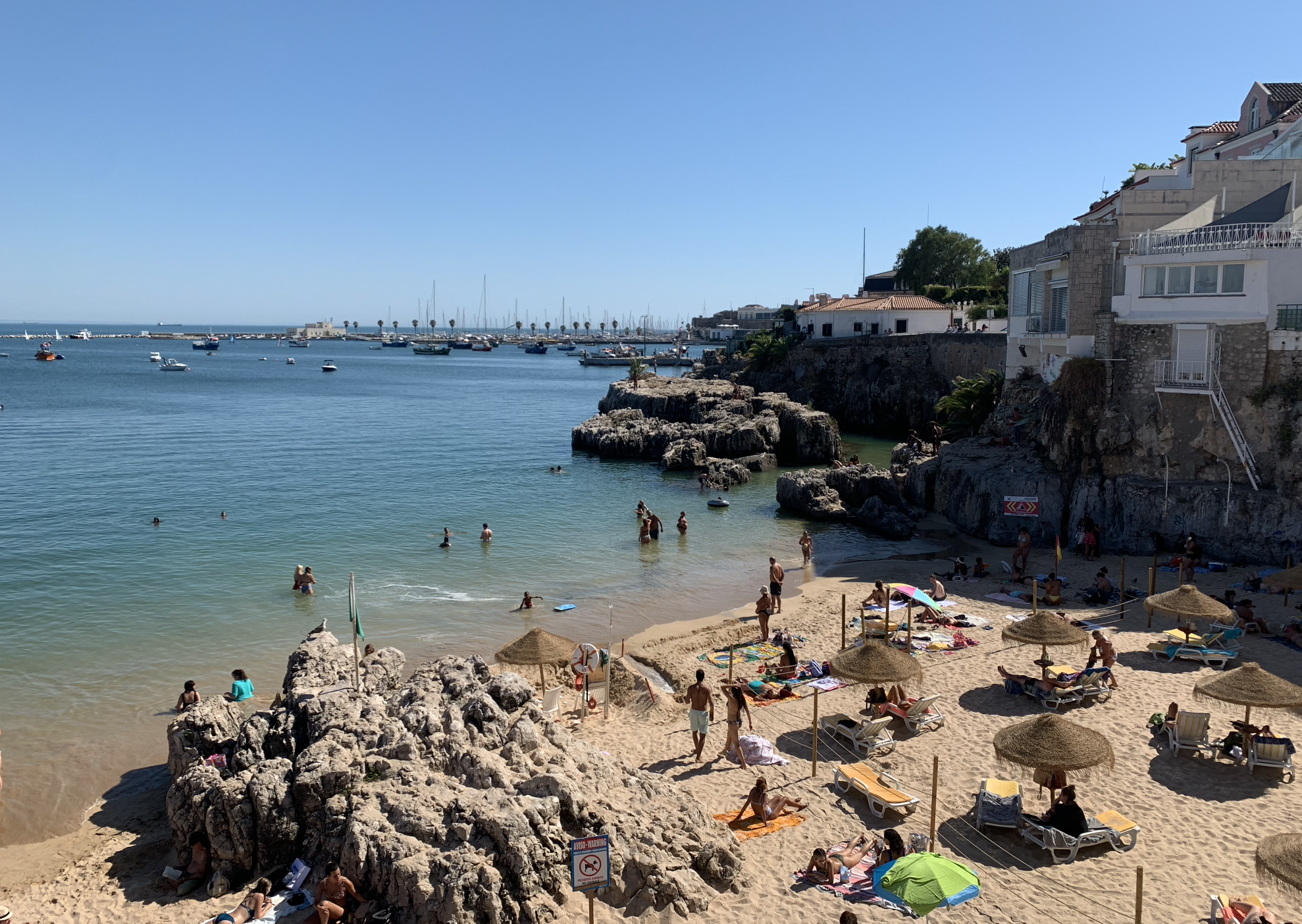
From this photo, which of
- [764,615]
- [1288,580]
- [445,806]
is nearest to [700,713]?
[445,806]

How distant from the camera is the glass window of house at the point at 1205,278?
23.4 metres

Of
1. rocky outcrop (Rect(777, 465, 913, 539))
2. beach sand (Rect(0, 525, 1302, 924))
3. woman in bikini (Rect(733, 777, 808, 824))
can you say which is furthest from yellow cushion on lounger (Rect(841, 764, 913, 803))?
rocky outcrop (Rect(777, 465, 913, 539))

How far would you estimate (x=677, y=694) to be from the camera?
1598 centimetres

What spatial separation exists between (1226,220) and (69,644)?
31346 millimetres

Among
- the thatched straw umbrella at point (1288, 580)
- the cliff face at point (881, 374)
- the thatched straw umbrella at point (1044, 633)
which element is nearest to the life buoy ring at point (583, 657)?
the thatched straw umbrella at point (1044, 633)

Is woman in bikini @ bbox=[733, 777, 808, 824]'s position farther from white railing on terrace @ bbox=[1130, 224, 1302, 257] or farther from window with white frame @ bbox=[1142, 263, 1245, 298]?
white railing on terrace @ bbox=[1130, 224, 1302, 257]

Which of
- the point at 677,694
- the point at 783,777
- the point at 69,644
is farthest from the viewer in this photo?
the point at 69,644

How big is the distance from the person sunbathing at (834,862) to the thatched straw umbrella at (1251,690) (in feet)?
19.2

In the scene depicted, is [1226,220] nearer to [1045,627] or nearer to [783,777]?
[1045,627]

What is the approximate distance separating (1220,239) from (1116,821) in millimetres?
19019

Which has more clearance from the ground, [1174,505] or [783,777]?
[1174,505]

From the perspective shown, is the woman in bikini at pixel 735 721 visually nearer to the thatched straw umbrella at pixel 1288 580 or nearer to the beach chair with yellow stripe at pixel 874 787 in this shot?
the beach chair with yellow stripe at pixel 874 787

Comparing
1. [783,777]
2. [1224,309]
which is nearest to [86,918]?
[783,777]

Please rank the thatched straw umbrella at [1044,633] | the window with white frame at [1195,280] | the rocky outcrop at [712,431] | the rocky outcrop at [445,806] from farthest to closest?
the rocky outcrop at [712,431] < the window with white frame at [1195,280] < the thatched straw umbrella at [1044,633] < the rocky outcrop at [445,806]
